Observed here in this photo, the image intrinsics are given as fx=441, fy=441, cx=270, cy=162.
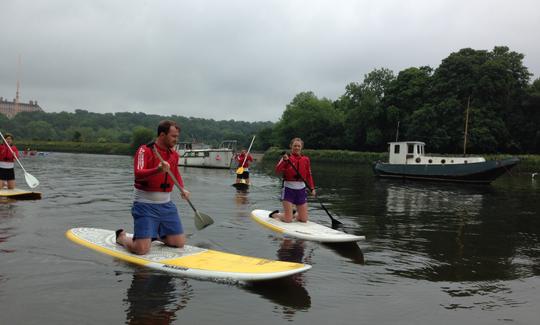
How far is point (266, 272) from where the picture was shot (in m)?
5.61

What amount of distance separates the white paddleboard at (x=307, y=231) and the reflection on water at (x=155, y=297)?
3.25 meters

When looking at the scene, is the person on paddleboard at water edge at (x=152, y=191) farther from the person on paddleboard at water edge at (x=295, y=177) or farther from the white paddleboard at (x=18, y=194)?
the white paddleboard at (x=18, y=194)

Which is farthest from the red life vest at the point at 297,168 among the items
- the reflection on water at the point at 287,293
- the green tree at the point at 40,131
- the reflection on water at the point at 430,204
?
the green tree at the point at 40,131

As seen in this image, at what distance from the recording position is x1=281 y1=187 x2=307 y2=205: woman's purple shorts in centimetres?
956

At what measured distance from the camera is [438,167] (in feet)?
96.2

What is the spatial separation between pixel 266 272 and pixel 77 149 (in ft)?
336

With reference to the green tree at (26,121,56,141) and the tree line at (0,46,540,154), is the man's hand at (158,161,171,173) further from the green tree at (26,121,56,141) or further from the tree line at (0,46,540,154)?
the green tree at (26,121,56,141)

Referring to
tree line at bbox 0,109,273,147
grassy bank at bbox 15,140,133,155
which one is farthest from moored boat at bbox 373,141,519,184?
tree line at bbox 0,109,273,147

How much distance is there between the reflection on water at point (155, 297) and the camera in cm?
480

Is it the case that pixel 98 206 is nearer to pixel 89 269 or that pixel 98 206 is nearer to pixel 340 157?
pixel 89 269

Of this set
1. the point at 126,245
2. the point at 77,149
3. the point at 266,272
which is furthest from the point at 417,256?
the point at 77,149

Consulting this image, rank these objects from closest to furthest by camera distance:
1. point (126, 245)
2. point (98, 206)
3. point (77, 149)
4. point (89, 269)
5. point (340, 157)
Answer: point (89, 269) → point (126, 245) → point (98, 206) → point (340, 157) → point (77, 149)

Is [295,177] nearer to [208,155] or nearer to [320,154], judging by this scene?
[208,155]

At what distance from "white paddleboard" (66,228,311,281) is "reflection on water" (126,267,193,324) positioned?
155 millimetres
